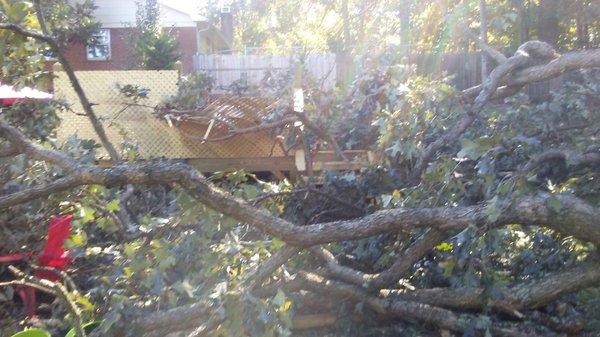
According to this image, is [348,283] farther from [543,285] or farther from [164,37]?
[164,37]

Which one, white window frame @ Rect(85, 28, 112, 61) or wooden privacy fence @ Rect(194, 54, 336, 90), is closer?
wooden privacy fence @ Rect(194, 54, 336, 90)

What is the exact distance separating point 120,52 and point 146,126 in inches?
648

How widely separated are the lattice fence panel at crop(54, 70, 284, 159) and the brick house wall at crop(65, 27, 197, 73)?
13438mm

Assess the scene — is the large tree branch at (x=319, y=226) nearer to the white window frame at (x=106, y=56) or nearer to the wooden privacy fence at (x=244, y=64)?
the wooden privacy fence at (x=244, y=64)

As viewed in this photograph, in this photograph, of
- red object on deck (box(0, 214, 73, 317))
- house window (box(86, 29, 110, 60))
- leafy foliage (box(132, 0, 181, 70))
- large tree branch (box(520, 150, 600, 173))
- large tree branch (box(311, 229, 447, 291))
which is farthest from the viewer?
house window (box(86, 29, 110, 60))

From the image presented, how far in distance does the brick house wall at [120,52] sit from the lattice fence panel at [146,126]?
44.1 ft

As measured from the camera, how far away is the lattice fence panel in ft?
30.0

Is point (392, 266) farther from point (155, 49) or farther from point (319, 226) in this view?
point (155, 49)

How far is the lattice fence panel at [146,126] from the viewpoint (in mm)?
9148

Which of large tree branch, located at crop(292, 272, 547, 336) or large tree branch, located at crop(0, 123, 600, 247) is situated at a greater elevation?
large tree branch, located at crop(0, 123, 600, 247)

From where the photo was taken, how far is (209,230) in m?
4.65

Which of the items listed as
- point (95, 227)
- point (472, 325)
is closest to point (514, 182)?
point (472, 325)

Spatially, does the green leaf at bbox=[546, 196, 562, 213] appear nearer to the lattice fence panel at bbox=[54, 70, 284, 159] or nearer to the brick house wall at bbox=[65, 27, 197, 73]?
the lattice fence panel at bbox=[54, 70, 284, 159]

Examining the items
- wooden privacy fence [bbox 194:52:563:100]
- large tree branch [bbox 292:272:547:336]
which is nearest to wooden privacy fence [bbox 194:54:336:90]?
wooden privacy fence [bbox 194:52:563:100]
